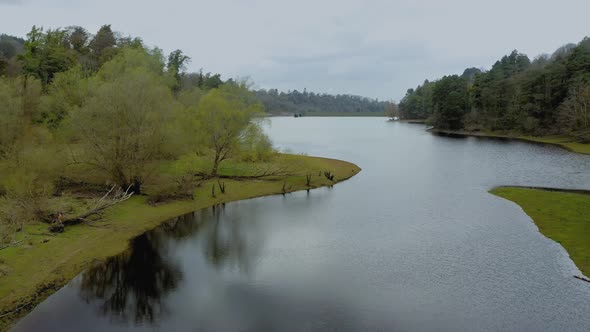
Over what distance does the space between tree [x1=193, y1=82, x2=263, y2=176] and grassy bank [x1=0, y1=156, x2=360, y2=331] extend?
6.67 metres

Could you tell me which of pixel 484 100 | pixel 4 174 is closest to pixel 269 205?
pixel 4 174

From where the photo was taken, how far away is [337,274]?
24.5 metres

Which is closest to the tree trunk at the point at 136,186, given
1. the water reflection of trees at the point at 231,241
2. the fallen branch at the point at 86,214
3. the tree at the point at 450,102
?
the fallen branch at the point at 86,214

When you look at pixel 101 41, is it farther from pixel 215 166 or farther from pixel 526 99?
pixel 526 99

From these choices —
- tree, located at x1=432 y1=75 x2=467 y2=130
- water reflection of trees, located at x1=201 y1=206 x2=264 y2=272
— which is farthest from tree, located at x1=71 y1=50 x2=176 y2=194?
tree, located at x1=432 y1=75 x2=467 y2=130

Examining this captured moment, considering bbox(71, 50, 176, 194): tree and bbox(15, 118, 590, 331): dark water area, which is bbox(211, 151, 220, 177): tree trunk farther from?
bbox(71, 50, 176, 194): tree

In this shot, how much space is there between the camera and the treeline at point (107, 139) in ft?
115

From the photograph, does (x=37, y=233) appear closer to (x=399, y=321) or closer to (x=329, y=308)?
(x=329, y=308)

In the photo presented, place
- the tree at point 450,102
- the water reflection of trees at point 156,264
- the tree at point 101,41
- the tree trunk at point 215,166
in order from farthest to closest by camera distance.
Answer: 1. the tree at point 450,102
2. the tree at point 101,41
3. the tree trunk at point 215,166
4. the water reflection of trees at point 156,264

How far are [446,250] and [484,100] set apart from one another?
10828 centimetres

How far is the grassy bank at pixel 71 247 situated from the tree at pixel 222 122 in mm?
6666

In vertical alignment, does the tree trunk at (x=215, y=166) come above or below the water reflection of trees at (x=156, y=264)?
above

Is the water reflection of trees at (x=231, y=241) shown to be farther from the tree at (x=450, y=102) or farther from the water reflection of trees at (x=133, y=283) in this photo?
the tree at (x=450, y=102)

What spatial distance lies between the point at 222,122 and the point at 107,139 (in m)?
15.7
